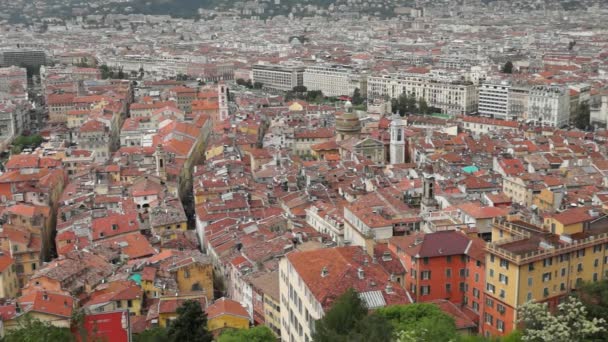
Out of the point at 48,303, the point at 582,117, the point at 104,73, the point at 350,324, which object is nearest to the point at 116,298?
the point at 48,303

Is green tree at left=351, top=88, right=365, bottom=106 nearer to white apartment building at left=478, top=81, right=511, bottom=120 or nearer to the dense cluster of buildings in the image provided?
the dense cluster of buildings

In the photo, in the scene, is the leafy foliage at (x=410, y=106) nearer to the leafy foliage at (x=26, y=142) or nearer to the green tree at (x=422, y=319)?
the leafy foliage at (x=26, y=142)

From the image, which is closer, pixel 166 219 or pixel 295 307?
pixel 295 307

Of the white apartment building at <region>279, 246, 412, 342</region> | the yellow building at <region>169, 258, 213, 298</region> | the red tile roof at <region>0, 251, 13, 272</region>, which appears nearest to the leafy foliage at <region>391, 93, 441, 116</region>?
the yellow building at <region>169, 258, 213, 298</region>

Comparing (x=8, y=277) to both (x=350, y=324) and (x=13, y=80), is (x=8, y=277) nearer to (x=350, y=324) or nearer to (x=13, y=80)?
(x=350, y=324)

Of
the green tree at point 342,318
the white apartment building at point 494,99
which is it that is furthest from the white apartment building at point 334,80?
the green tree at point 342,318
